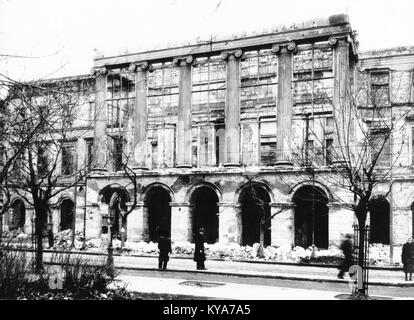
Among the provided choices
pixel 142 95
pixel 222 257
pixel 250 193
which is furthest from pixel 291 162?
pixel 142 95

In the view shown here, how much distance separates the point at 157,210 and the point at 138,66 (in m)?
9.04

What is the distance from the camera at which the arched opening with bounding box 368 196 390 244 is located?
27266 mm

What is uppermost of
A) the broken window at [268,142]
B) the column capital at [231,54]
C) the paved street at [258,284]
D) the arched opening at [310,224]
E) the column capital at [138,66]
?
the column capital at [231,54]

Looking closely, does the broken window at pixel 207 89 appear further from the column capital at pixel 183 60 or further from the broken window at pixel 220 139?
the broken window at pixel 220 139

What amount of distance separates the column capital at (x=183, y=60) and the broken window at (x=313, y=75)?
6.11 meters

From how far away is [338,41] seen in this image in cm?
2612

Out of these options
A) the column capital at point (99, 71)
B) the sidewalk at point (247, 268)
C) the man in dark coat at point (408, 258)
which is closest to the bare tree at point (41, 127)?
the column capital at point (99, 71)

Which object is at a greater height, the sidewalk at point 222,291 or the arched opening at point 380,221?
the arched opening at point 380,221

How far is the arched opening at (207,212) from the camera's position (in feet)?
97.1

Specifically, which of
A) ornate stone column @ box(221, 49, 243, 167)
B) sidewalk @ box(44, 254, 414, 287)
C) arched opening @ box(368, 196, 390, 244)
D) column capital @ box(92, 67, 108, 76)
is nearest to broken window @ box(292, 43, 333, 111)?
ornate stone column @ box(221, 49, 243, 167)

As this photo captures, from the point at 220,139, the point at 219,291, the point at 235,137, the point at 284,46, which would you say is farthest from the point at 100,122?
the point at 219,291

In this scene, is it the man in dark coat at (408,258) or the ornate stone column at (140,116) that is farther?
the ornate stone column at (140,116)

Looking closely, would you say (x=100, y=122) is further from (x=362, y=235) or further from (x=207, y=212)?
(x=362, y=235)

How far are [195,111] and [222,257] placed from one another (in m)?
9.26
